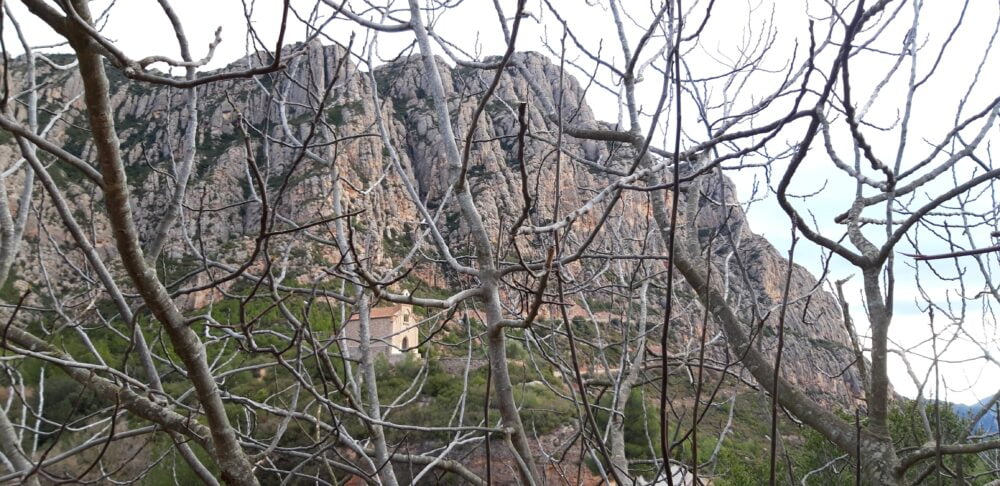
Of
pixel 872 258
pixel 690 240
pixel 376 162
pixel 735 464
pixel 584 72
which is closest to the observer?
pixel 872 258

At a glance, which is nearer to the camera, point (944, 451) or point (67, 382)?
point (944, 451)

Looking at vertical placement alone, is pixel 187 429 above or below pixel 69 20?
below

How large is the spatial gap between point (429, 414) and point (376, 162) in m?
24.0

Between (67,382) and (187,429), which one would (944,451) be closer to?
(187,429)

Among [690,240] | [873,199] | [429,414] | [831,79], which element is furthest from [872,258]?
[429,414]

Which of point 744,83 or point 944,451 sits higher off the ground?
point 744,83

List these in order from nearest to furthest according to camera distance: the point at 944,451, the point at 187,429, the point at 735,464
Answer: the point at 187,429 < the point at 944,451 < the point at 735,464

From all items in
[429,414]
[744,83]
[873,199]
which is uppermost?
[744,83]

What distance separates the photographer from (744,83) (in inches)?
115

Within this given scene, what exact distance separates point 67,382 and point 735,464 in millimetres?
19811

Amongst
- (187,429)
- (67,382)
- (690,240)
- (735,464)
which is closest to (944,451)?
(690,240)

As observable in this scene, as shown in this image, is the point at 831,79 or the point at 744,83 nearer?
the point at 831,79

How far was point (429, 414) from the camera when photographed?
16719 millimetres

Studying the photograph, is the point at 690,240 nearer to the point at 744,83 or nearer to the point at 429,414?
the point at 744,83
